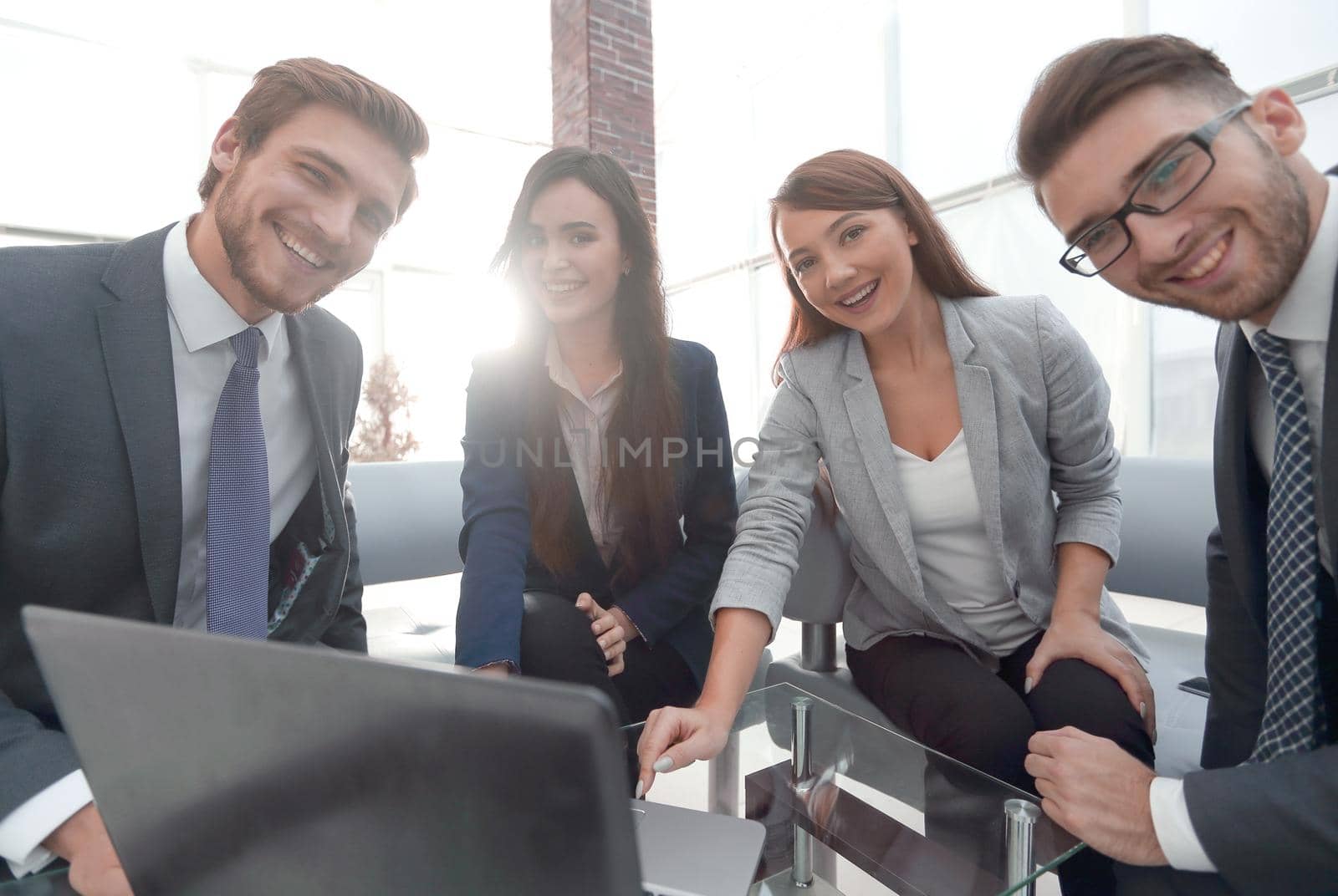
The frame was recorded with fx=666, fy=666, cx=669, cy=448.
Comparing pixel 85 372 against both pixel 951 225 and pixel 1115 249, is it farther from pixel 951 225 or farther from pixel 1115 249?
pixel 951 225

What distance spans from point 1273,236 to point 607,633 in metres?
1.10

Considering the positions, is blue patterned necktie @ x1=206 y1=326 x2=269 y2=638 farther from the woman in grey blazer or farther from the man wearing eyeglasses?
the man wearing eyeglasses

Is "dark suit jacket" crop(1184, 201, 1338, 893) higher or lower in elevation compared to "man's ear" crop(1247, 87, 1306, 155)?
lower

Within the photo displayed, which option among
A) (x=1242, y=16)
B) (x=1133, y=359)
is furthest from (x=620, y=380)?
(x=1242, y=16)

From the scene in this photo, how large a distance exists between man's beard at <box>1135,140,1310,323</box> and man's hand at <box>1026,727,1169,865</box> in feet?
1.83

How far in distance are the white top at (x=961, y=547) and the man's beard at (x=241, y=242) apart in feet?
3.69

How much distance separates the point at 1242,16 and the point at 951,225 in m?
1.80

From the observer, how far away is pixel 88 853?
0.64 metres

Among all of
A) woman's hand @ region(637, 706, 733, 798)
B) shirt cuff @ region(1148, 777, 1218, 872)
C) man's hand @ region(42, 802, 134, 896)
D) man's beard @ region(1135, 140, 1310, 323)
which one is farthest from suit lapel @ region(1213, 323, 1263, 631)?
man's hand @ region(42, 802, 134, 896)

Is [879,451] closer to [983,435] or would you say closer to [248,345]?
[983,435]

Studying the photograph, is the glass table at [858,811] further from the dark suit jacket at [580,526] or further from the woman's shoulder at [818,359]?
the woman's shoulder at [818,359]

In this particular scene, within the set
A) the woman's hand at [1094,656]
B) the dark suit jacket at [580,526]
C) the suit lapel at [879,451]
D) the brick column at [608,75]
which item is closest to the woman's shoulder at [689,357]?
the dark suit jacket at [580,526]

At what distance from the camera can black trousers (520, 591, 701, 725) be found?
1.14m

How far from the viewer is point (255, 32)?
528cm
